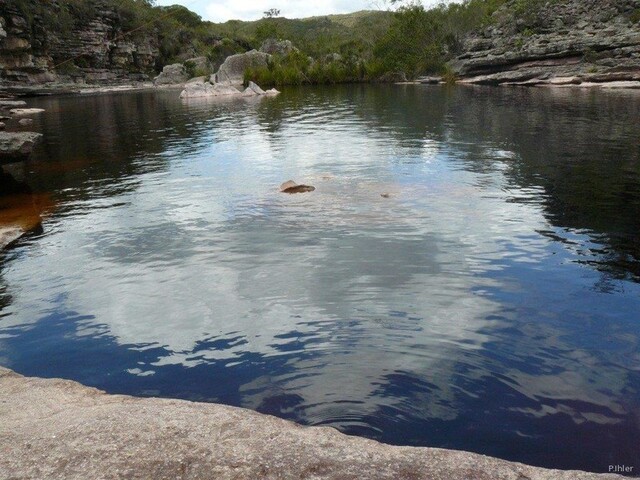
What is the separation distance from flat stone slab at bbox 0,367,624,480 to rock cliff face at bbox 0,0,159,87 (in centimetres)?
7863

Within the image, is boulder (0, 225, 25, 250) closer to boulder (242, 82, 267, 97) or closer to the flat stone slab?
the flat stone slab

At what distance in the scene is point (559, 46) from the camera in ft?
252

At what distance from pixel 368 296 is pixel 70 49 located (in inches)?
4859

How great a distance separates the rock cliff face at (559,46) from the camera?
68625mm

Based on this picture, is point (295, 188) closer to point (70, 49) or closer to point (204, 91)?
point (204, 91)

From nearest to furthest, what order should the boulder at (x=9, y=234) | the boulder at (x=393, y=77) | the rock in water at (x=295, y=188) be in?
→ the boulder at (x=9, y=234) → the rock in water at (x=295, y=188) → the boulder at (x=393, y=77)

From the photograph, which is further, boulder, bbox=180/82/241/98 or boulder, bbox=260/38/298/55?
boulder, bbox=260/38/298/55

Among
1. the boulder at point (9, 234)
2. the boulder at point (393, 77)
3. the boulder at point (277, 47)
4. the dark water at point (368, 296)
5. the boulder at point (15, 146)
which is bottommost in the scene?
the dark water at point (368, 296)

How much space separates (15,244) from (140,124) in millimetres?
32299

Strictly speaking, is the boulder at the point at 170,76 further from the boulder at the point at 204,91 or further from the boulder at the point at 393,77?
the boulder at the point at 393,77

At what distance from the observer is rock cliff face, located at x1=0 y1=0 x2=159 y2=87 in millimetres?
92438

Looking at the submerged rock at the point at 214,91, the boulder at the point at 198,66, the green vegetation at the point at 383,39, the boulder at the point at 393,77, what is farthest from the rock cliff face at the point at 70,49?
the boulder at the point at 393,77

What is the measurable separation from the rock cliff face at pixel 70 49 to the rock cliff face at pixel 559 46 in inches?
2335

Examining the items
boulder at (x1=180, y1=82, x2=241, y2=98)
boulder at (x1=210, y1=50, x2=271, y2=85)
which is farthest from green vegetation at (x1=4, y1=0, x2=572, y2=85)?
boulder at (x1=180, y1=82, x2=241, y2=98)
